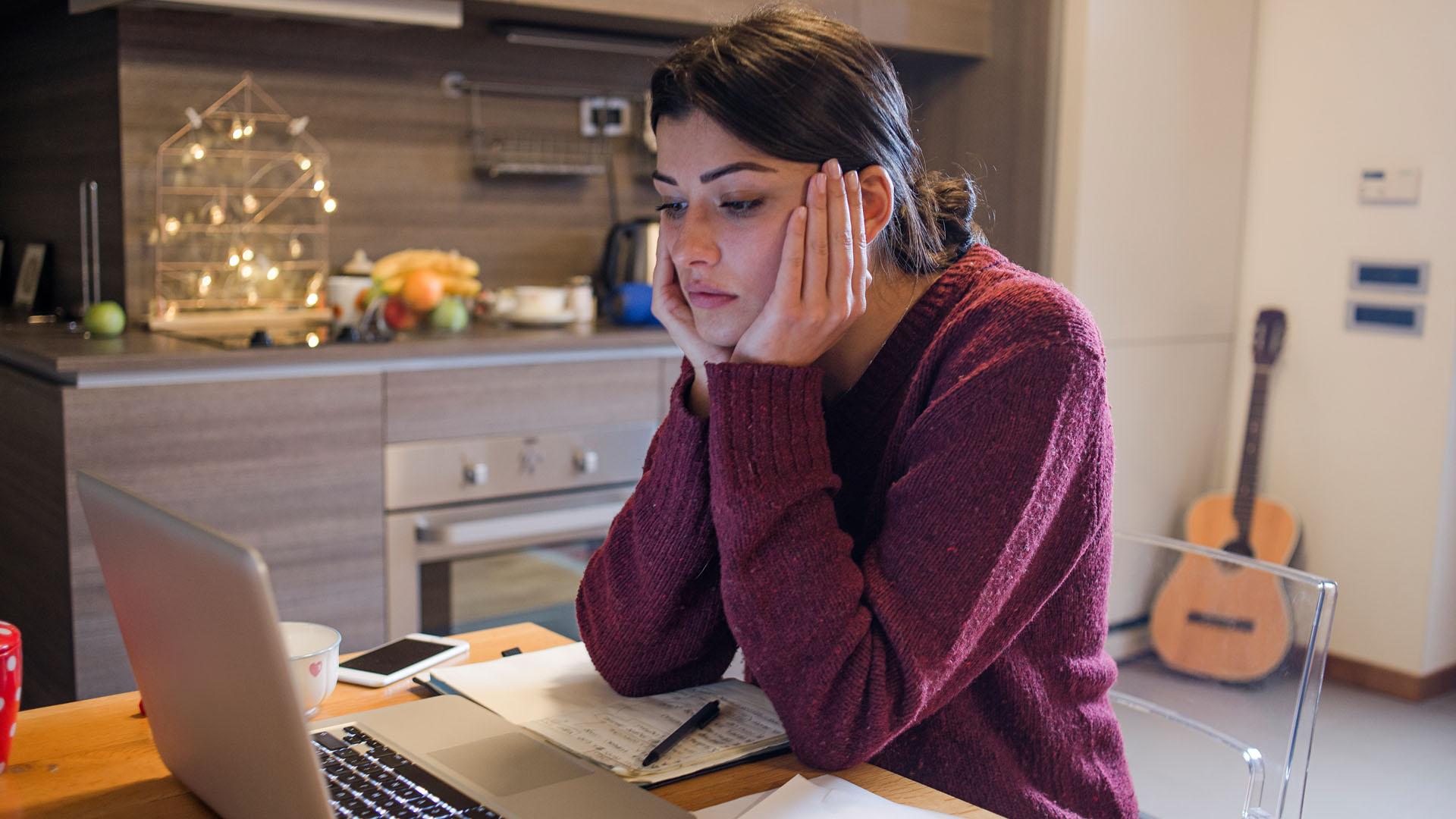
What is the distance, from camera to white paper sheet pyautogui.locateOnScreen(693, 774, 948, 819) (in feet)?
2.64

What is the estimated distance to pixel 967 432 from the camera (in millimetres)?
971

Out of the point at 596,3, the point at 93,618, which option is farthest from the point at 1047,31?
the point at 93,618

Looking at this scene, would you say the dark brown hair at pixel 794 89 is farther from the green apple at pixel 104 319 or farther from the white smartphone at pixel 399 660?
the green apple at pixel 104 319

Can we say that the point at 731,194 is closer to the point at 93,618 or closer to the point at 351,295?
the point at 93,618

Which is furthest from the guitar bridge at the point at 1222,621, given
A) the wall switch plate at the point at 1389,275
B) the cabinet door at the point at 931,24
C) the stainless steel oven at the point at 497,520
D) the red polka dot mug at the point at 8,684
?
the wall switch plate at the point at 1389,275

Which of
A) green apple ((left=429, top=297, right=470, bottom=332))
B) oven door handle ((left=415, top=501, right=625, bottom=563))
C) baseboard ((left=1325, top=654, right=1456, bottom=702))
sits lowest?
baseboard ((left=1325, top=654, right=1456, bottom=702))

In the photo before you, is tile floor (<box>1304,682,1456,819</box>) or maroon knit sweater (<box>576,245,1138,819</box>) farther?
tile floor (<box>1304,682,1456,819</box>)

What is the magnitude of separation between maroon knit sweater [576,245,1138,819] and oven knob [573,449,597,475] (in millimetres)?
1456

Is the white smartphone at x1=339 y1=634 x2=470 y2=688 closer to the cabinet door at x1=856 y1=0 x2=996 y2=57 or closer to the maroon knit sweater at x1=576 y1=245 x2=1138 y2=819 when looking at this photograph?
the maroon knit sweater at x1=576 y1=245 x2=1138 y2=819

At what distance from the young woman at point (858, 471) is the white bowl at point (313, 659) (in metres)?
0.22

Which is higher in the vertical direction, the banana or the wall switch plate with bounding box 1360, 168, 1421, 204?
the wall switch plate with bounding box 1360, 168, 1421, 204

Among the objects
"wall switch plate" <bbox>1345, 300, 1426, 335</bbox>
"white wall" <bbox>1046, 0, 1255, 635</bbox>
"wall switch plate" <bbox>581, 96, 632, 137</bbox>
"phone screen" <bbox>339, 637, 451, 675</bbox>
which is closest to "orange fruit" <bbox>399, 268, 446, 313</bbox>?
"wall switch plate" <bbox>581, 96, 632, 137</bbox>

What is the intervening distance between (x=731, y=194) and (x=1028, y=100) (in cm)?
235

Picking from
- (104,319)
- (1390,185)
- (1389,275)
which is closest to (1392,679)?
(1389,275)
